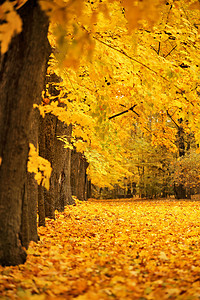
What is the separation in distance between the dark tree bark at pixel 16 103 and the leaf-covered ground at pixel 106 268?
658 millimetres

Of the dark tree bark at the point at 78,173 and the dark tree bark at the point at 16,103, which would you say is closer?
the dark tree bark at the point at 16,103

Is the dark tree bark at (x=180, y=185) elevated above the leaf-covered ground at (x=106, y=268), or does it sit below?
above

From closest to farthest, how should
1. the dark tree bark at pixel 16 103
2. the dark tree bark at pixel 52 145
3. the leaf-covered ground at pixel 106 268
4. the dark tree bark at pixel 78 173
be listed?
the leaf-covered ground at pixel 106 268 < the dark tree bark at pixel 16 103 < the dark tree bark at pixel 52 145 < the dark tree bark at pixel 78 173

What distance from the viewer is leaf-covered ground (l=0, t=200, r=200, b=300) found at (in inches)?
138

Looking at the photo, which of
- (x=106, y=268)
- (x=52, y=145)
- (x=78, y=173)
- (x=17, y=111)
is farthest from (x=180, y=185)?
(x=17, y=111)

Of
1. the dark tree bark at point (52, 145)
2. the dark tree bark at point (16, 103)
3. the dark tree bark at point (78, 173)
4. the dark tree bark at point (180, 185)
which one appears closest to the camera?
the dark tree bark at point (16, 103)

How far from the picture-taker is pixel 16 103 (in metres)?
4.29

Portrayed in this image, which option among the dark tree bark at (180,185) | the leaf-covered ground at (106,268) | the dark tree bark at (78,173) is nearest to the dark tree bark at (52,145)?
the leaf-covered ground at (106,268)

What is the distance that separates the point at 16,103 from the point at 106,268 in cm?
255

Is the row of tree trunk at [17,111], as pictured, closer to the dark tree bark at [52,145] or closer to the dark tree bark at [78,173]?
the dark tree bark at [52,145]

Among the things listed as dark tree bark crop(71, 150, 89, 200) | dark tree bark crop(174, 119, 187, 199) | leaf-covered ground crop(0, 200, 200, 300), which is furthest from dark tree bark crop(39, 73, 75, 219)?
dark tree bark crop(174, 119, 187, 199)

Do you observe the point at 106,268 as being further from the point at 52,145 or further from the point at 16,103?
the point at 52,145

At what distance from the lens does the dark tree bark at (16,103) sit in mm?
4238

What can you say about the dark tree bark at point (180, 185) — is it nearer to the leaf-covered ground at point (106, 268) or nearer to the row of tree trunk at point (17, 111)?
the leaf-covered ground at point (106, 268)
